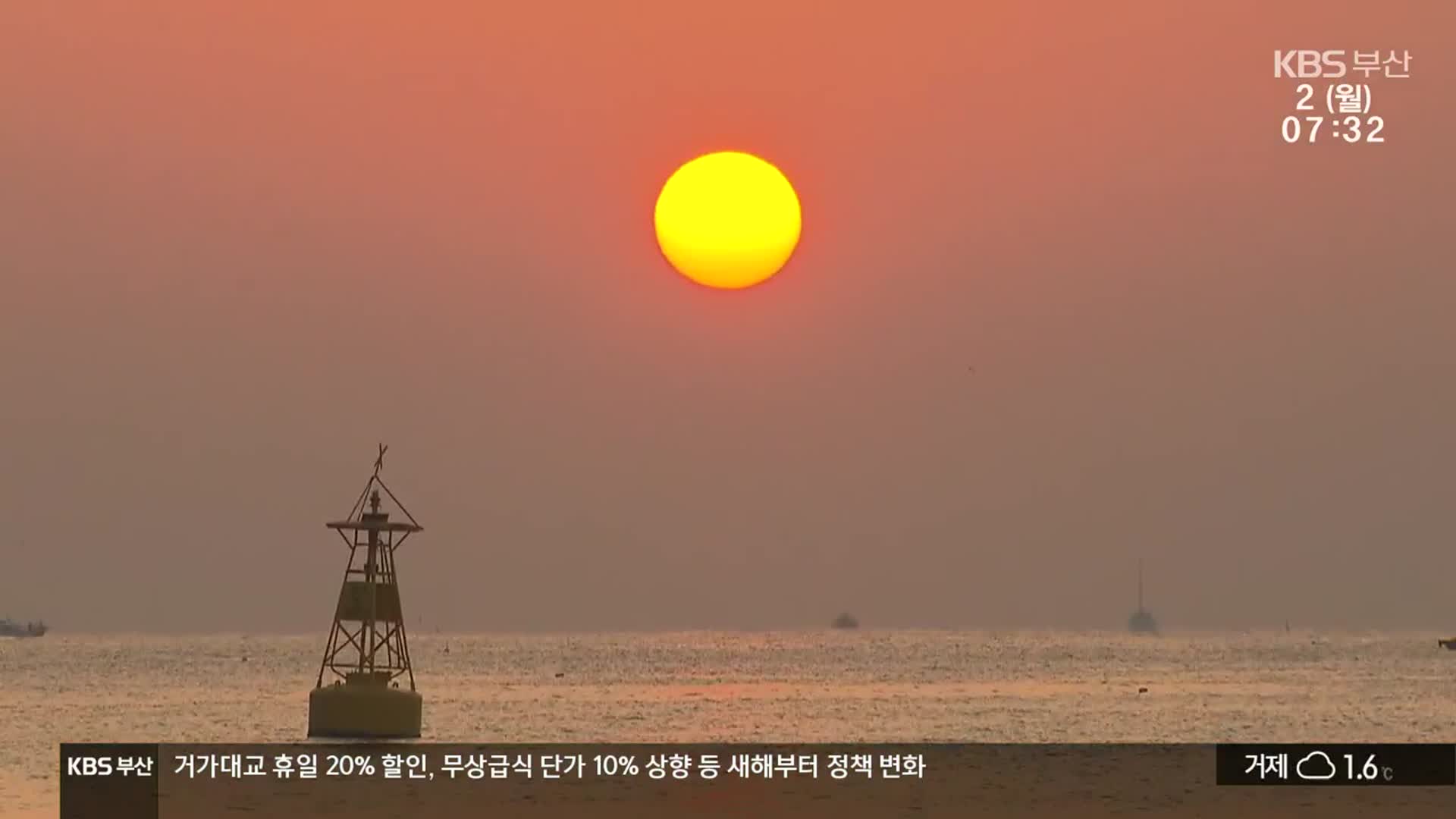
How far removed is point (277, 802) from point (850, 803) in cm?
1920

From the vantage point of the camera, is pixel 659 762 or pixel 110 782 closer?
pixel 110 782

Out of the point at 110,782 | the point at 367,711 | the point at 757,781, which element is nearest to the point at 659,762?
the point at 367,711

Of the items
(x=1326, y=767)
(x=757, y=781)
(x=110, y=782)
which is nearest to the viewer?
(x=1326, y=767)

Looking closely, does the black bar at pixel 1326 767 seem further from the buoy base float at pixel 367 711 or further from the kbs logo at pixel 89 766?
the kbs logo at pixel 89 766

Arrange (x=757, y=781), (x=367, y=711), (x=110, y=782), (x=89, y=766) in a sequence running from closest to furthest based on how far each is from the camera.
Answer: (x=757, y=781) < (x=110, y=782) < (x=89, y=766) < (x=367, y=711)

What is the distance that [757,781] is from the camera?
84562 millimetres

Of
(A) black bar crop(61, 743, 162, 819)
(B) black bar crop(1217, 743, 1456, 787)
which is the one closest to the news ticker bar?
(B) black bar crop(1217, 743, 1456, 787)

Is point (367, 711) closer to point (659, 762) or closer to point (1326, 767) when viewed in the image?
point (659, 762)

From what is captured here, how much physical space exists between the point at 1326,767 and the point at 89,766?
48.9 meters

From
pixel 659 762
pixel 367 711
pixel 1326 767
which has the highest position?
pixel 367 711

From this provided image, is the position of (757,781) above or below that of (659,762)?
above

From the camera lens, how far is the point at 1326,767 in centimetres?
8056

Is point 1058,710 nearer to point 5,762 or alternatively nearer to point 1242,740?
point 1242,740

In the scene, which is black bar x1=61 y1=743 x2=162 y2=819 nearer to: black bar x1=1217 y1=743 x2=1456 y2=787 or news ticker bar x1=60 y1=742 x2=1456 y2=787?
news ticker bar x1=60 y1=742 x2=1456 y2=787
